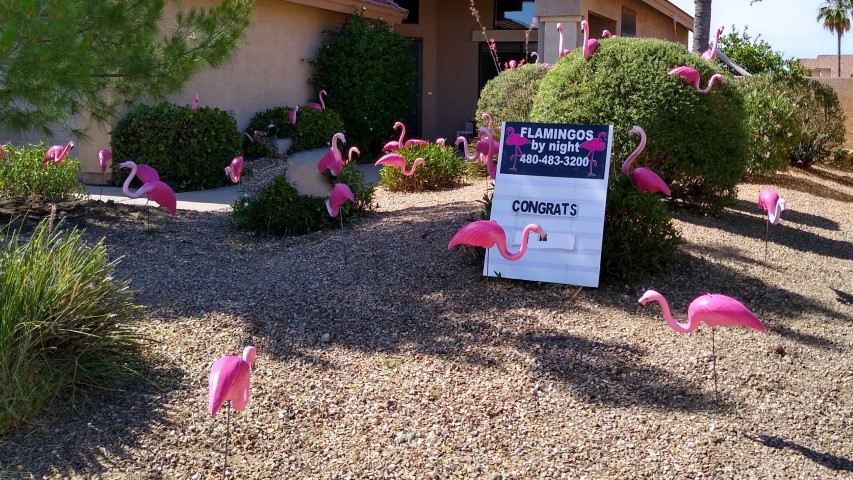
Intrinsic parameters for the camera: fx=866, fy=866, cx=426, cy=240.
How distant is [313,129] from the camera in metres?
14.0

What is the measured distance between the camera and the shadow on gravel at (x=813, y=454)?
4211 mm

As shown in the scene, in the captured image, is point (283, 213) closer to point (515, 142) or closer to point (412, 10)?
point (515, 142)

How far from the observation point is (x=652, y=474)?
4078 millimetres

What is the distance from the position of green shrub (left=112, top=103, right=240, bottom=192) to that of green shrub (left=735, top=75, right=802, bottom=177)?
7102 millimetres

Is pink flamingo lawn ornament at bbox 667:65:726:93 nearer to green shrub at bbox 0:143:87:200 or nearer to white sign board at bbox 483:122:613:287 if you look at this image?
white sign board at bbox 483:122:613:287

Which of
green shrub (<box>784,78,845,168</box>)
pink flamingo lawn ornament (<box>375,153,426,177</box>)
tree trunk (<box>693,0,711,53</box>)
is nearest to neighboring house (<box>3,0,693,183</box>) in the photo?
tree trunk (<box>693,0,711,53</box>)

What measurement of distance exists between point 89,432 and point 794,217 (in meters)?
8.22

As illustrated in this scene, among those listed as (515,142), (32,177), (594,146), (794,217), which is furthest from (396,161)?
(794,217)

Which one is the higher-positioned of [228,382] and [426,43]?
[426,43]

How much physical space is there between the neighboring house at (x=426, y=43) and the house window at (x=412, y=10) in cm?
2

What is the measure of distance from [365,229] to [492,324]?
273 centimetres

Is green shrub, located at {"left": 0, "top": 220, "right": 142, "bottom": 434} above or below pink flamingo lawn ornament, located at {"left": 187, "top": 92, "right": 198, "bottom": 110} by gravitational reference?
below

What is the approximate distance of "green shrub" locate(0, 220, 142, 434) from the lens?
14.4ft

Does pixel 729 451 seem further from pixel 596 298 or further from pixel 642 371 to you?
pixel 596 298
